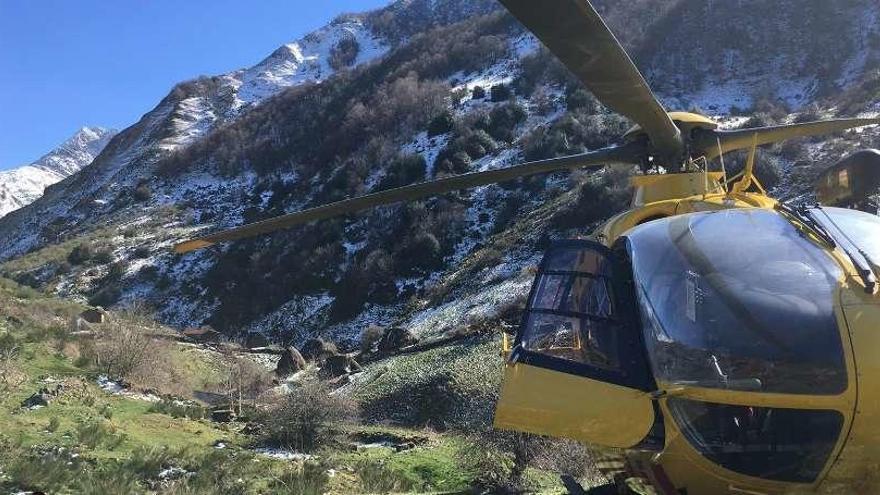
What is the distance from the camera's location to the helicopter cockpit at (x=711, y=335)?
9.33 ft

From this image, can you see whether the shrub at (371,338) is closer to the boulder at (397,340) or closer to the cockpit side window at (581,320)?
the boulder at (397,340)

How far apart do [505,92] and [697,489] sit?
46160 millimetres

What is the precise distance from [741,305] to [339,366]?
19.3 meters

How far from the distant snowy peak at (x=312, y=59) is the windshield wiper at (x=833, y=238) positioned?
80759 mm

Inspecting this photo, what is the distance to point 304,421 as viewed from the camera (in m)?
12.2

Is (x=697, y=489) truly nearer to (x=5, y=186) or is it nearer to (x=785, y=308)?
(x=785, y=308)

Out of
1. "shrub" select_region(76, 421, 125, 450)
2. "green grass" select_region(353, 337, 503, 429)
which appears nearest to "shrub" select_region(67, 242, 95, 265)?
"green grass" select_region(353, 337, 503, 429)

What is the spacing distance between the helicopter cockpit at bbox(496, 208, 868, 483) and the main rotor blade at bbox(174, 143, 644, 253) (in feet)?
5.08

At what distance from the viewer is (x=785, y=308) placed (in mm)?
3016

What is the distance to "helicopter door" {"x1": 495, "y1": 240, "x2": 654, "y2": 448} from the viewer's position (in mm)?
3260

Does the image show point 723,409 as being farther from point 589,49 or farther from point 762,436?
point 589,49

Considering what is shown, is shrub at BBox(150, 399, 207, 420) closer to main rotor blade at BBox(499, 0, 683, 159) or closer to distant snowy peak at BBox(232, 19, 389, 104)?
main rotor blade at BBox(499, 0, 683, 159)

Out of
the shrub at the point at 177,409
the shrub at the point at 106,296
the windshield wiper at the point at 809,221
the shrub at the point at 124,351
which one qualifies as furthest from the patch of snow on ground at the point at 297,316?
the windshield wiper at the point at 809,221

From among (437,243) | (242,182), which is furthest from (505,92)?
(242,182)
